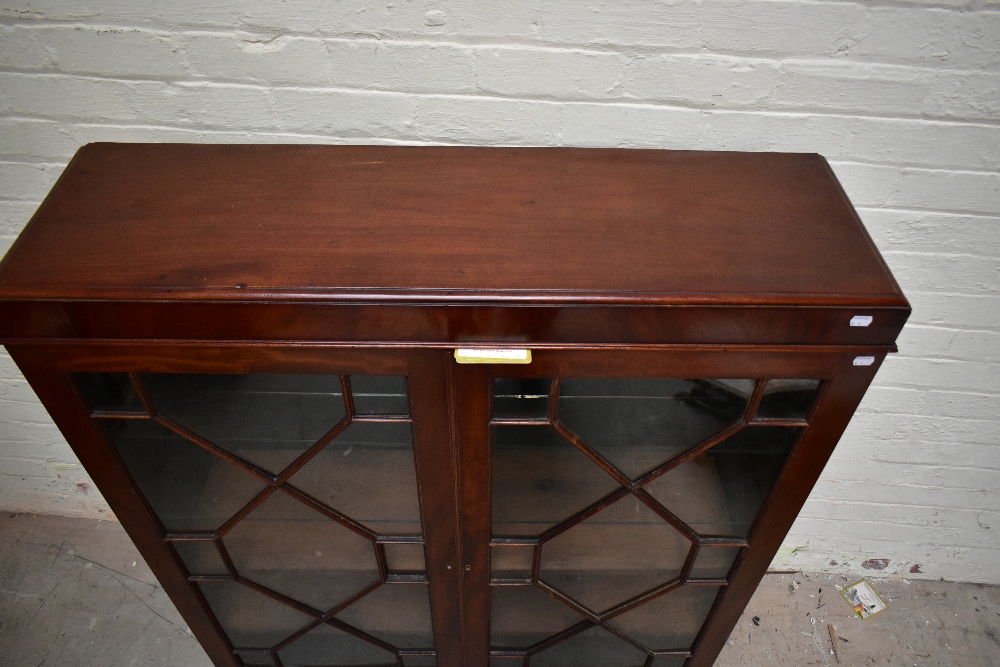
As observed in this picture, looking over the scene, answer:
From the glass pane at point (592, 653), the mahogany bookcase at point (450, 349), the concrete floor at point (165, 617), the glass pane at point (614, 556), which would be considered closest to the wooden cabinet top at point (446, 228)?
the mahogany bookcase at point (450, 349)

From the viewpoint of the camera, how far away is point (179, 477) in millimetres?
822

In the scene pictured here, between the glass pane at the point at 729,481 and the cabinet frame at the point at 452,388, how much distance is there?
2 centimetres

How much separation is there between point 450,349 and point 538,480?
0.24 m

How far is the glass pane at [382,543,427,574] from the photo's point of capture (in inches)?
35.8

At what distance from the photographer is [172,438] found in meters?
0.76

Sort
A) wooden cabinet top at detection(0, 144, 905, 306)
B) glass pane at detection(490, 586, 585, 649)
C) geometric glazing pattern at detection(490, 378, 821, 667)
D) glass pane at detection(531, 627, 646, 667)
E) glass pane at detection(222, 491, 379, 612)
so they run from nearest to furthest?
1. wooden cabinet top at detection(0, 144, 905, 306)
2. geometric glazing pattern at detection(490, 378, 821, 667)
3. glass pane at detection(222, 491, 379, 612)
4. glass pane at detection(490, 586, 585, 649)
5. glass pane at detection(531, 627, 646, 667)

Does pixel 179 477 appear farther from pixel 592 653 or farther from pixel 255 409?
pixel 592 653

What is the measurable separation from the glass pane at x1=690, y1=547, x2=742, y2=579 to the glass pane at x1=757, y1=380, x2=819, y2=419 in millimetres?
277

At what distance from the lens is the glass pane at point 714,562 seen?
0.91 m

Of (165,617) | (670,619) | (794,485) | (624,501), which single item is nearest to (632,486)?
(624,501)

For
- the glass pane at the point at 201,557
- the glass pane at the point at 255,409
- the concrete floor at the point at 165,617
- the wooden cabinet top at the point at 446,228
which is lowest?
the concrete floor at the point at 165,617

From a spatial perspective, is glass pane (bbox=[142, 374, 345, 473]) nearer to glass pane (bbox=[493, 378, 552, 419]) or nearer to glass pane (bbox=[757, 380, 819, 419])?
glass pane (bbox=[493, 378, 552, 419])

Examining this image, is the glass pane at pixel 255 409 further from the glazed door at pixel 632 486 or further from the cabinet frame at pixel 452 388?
the glazed door at pixel 632 486

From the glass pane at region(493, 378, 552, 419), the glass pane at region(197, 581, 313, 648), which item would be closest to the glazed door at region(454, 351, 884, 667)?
the glass pane at region(493, 378, 552, 419)
